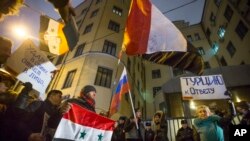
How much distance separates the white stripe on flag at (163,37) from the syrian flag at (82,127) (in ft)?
6.86

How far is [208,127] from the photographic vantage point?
521cm

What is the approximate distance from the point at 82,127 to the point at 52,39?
10.7ft

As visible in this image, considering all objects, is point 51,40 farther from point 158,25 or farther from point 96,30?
point 96,30

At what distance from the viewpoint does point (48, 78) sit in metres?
7.09

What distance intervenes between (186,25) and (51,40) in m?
34.4

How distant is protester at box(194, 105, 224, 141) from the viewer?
5.09 m

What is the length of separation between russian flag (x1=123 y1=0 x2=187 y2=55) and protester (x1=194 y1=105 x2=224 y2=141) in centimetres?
205

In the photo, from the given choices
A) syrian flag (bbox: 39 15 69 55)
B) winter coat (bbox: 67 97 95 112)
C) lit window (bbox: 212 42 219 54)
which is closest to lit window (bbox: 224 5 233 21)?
lit window (bbox: 212 42 219 54)

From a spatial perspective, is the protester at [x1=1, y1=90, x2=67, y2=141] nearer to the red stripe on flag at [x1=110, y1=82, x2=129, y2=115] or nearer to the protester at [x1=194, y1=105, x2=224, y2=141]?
the red stripe on flag at [x1=110, y1=82, x2=129, y2=115]

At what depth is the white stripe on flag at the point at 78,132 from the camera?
3140 millimetres

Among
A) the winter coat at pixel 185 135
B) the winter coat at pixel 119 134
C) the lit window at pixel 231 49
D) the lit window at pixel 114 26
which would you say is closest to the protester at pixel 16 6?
the winter coat at pixel 119 134

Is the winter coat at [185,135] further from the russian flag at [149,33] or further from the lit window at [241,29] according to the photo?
the lit window at [241,29]

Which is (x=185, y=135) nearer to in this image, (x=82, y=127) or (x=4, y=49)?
(x=82, y=127)

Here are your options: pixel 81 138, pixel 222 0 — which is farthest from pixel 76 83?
pixel 222 0
